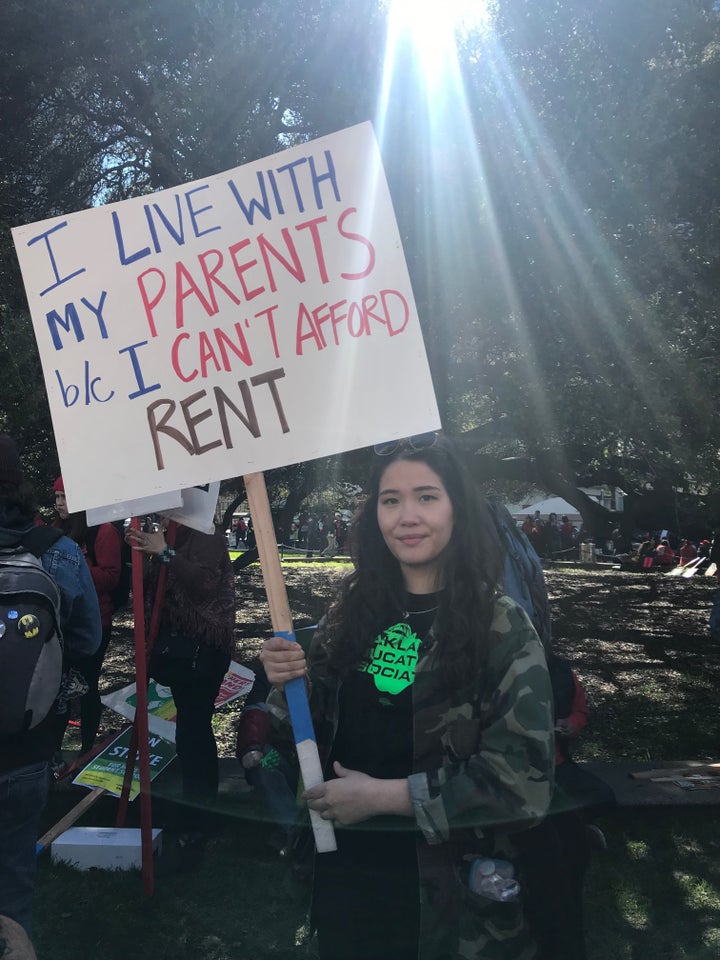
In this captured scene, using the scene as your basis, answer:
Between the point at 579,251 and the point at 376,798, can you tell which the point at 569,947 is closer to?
the point at 376,798

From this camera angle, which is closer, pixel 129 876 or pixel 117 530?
pixel 129 876

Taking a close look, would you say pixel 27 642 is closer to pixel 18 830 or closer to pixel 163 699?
pixel 18 830

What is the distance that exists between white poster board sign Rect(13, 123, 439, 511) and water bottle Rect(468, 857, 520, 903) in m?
0.93

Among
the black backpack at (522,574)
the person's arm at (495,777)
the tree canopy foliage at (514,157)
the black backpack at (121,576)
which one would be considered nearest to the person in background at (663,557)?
the tree canopy foliage at (514,157)

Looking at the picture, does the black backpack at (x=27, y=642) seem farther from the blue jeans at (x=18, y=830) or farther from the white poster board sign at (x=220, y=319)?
the white poster board sign at (x=220, y=319)

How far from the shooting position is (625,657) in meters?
10.3

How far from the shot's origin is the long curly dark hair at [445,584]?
184 cm

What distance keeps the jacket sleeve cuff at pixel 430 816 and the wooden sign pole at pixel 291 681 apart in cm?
24

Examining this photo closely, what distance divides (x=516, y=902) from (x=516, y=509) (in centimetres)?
5293

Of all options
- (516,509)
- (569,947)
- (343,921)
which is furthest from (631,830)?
(516,509)

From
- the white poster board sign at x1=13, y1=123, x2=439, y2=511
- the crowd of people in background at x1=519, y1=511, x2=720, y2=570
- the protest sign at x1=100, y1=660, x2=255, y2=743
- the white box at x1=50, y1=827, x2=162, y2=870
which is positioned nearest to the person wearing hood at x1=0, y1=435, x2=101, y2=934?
Result: the white poster board sign at x1=13, y1=123, x2=439, y2=511

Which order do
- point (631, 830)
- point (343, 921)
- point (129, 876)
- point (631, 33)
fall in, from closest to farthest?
point (343, 921)
point (129, 876)
point (631, 830)
point (631, 33)

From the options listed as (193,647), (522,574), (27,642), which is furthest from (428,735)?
(193,647)

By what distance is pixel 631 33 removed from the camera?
591 centimetres
